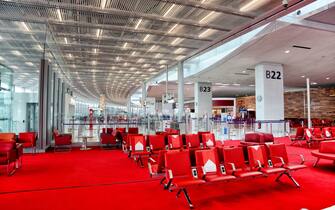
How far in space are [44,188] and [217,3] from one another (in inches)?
253

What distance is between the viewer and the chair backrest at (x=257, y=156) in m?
4.63

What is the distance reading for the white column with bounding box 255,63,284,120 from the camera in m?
14.5

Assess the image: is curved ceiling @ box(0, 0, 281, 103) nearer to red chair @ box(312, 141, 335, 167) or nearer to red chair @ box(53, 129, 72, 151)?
red chair @ box(53, 129, 72, 151)

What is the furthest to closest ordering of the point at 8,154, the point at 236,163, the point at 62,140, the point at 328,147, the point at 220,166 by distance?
the point at 62,140
the point at 328,147
the point at 8,154
the point at 236,163
the point at 220,166

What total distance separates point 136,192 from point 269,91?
1261cm

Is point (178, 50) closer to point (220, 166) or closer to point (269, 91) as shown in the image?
point (269, 91)

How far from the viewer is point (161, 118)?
15.4 m

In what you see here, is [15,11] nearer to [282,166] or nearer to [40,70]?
[40,70]

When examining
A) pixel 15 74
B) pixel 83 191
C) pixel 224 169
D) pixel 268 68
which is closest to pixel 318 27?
pixel 268 68

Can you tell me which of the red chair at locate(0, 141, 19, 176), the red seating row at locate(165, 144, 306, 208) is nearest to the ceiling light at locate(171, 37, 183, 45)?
the red seating row at locate(165, 144, 306, 208)

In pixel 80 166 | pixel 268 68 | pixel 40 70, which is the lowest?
pixel 80 166

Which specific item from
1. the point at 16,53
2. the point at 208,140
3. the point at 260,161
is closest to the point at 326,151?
the point at 260,161

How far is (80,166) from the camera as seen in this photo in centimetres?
670

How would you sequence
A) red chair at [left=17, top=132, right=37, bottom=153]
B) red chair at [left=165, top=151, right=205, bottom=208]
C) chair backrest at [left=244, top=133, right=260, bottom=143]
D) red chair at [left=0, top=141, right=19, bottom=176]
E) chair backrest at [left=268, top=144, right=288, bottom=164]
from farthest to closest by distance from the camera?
red chair at [left=17, top=132, right=37, bottom=153]
chair backrest at [left=244, top=133, right=260, bottom=143]
red chair at [left=0, top=141, right=19, bottom=176]
chair backrest at [left=268, top=144, right=288, bottom=164]
red chair at [left=165, top=151, right=205, bottom=208]
